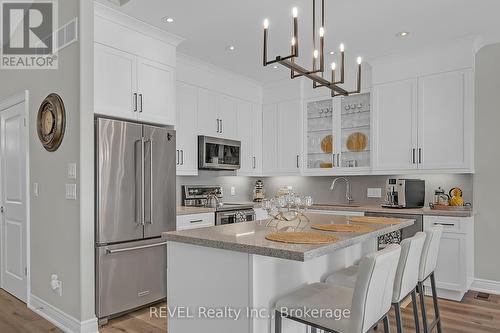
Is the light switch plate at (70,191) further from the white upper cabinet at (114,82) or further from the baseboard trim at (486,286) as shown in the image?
the baseboard trim at (486,286)

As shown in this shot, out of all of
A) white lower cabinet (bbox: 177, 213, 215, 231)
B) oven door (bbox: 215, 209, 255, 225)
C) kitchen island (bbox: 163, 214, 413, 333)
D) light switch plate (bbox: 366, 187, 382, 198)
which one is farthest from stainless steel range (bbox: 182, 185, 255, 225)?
kitchen island (bbox: 163, 214, 413, 333)

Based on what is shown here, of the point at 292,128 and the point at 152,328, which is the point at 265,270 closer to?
the point at 152,328

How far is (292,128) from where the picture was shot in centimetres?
523

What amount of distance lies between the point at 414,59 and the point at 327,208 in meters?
2.05

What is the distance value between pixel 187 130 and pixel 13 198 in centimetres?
203

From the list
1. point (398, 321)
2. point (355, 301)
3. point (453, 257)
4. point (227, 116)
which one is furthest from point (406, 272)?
point (227, 116)

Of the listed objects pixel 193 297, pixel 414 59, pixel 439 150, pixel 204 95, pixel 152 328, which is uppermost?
pixel 414 59

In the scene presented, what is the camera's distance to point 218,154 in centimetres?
467

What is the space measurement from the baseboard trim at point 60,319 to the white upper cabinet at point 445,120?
370 cm

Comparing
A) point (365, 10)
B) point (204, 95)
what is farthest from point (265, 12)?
point (204, 95)

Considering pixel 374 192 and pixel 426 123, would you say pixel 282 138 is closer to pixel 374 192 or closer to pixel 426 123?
pixel 374 192

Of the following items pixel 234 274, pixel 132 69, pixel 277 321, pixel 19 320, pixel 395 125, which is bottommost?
pixel 19 320

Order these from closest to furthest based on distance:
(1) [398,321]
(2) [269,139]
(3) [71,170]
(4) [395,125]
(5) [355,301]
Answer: (5) [355,301] < (1) [398,321] < (3) [71,170] < (4) [395,125] < (2) [269,139]

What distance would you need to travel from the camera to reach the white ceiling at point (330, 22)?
2996mm
